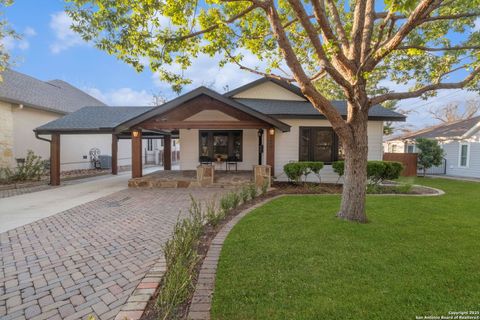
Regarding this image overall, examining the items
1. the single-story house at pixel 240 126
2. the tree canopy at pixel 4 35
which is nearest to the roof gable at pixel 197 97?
the single-story house at pixel 240 126

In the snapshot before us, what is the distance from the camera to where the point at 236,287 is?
9.25ft

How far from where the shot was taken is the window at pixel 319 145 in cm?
1162

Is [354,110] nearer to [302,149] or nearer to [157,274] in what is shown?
[157,274]

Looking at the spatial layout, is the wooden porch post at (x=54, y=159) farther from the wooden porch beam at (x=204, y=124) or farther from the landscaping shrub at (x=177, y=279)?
the landscaping shrub at (x=177, y=279)

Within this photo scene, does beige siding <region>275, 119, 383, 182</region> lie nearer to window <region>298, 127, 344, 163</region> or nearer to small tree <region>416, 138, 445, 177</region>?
window <region>298, 127, 344, 163</region>

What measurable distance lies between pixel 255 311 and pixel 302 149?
388 inches

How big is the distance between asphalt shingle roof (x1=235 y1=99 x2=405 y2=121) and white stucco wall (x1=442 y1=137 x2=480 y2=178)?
950cm

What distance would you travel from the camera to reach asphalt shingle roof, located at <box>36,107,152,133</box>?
10914 millimetres

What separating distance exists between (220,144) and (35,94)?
12651 millimetres

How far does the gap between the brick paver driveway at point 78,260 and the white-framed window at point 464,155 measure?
68.1 feet

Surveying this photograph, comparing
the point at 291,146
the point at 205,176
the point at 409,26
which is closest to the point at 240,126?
the point at 205,176

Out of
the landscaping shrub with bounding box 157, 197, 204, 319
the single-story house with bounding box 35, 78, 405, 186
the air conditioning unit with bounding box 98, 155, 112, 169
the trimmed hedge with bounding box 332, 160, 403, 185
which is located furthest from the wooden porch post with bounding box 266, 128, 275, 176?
the air conditioning unit with bounding box 98, 155, 112, 169

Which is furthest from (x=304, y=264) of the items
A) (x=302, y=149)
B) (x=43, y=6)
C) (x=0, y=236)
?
(x=43, y=6)

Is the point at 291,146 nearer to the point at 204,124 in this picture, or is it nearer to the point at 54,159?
the point at 204,124
